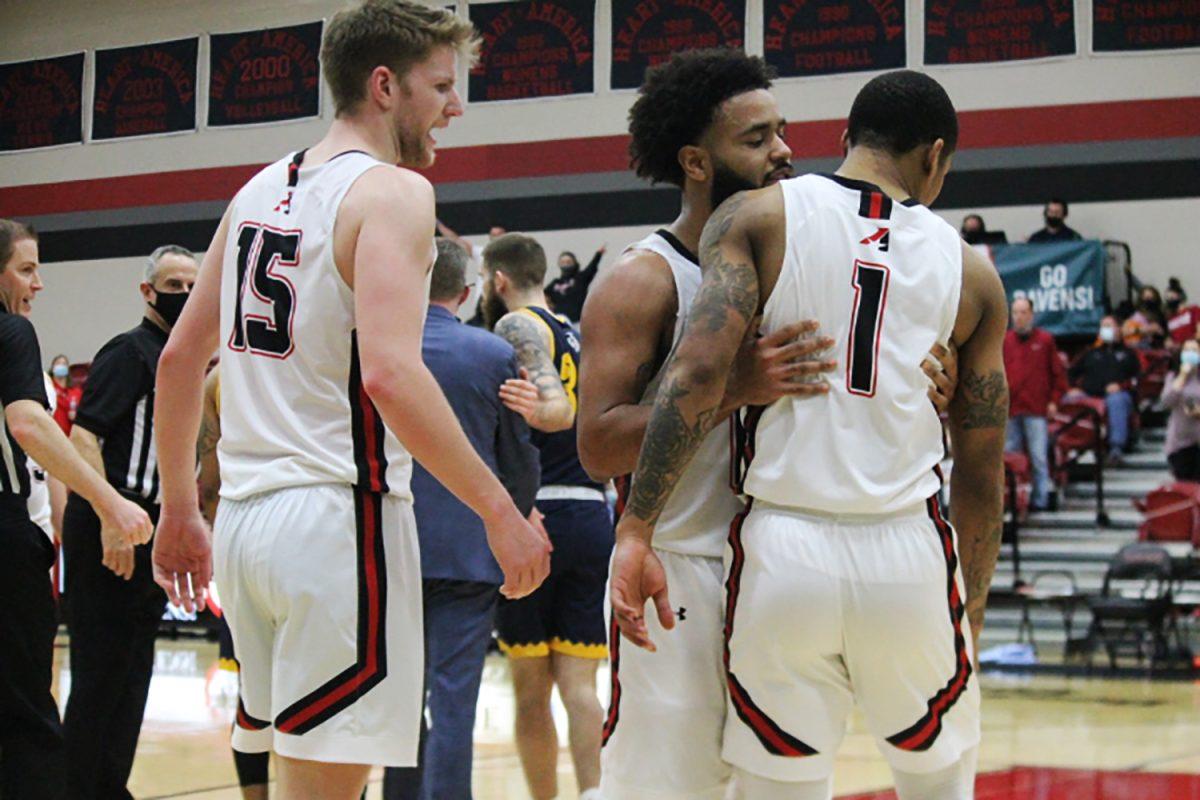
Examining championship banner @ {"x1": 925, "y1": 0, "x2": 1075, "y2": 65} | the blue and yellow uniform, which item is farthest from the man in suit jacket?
championship banner @ {"x1": 925, "y1": 0, "x2": 1075, "y2": 65}

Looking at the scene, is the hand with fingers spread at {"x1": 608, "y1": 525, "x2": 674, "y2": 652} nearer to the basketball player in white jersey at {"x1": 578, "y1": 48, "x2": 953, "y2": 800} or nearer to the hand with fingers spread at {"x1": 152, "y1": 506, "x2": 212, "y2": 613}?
the basketball player in white jersey at {"x1": 578, "y1": 48, "x2": 953, "y2": 800}

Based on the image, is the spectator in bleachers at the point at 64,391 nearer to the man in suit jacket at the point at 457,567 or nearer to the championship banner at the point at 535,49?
the championship banner at the point at 535,49

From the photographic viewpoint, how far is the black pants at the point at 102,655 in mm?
4555

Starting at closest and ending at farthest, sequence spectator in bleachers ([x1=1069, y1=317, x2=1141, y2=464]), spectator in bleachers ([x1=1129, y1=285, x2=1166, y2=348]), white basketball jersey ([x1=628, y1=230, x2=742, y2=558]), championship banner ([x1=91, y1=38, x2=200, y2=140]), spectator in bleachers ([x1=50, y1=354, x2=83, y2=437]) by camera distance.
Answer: white basketball jersey ([x1=628, y1=230, x2=742, y2=558]) < spectator in bleachers ([x1=1069, y1=317, x2=1141, y2=464]) < spectator in bleachers ([x1=1129, y1=285, x2=1166, y2=348]) < spectator in bleachers ([x1=50, y1=354, x2=83, y2=437]) < championship banner ([x1=91, y1=38, x2=200, y2=140])

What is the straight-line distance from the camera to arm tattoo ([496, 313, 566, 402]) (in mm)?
4902

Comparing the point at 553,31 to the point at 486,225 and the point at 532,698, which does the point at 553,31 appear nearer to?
the point at 486,225

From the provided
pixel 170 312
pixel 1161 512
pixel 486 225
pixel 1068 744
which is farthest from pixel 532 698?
pixel 486 225

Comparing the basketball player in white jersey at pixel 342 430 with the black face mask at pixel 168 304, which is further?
the black face mask at pixel 168 304

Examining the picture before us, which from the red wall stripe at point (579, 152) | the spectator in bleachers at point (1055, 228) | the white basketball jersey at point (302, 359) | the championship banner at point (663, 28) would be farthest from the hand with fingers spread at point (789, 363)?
the championship banner at point (663, 28)

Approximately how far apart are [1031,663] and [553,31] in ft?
33.5

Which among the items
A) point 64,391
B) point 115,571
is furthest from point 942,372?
point 64,391

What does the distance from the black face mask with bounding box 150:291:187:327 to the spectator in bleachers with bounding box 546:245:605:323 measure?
11956 millimetres

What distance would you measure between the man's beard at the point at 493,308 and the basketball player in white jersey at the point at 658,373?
7.40ft

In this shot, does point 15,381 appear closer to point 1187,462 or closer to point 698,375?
point 698,375
